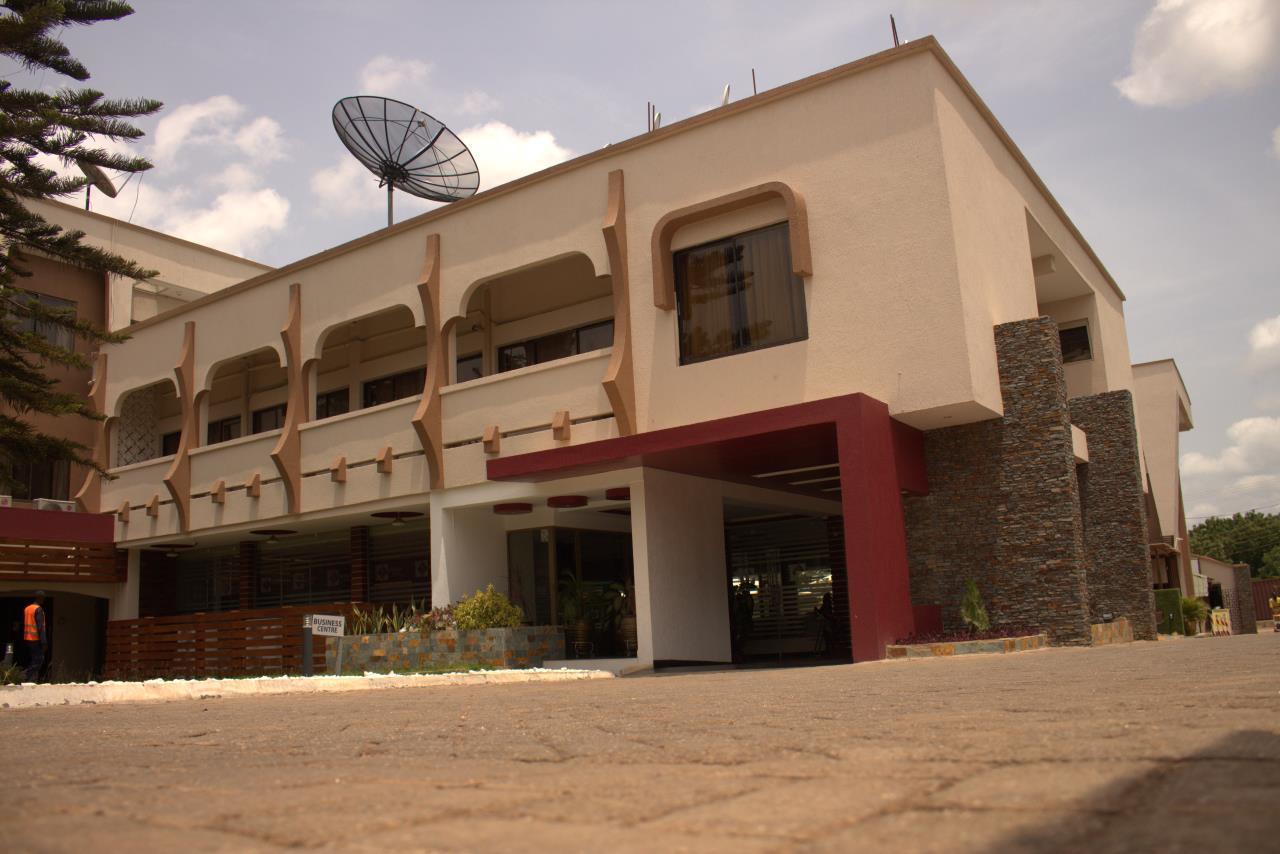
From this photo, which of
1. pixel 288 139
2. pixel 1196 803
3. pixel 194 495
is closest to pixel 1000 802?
pixel 1196 803

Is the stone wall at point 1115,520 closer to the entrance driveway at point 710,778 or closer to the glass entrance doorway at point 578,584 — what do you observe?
the glass entrance doorway at point 578,584

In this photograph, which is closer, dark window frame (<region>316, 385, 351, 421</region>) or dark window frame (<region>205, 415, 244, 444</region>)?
dark window frame (<region>316, 385, 351, 421</region>)

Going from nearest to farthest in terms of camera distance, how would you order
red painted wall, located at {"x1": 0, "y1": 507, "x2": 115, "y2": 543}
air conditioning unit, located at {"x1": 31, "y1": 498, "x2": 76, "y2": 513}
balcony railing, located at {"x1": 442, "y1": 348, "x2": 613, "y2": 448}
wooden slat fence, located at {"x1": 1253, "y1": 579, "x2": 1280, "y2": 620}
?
1. balcony railing, located at {"x1": 442, "y1": 348, "x2": 613, "y2": 448}
2. red painted wall, located at {"x1": 0, "y1": 507, "x2": 115, "y2": 543}
3. air conditioning unit, located at {"x1": 31, "y1": 498, "x2": 76, "y2": 513}
4. wooden slat fence, located at {"x1": 1253, "y1": 579, "x2": 1280, "y2": 620}

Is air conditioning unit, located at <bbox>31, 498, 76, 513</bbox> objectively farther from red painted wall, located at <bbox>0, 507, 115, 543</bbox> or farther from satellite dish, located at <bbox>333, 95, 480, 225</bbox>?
satellite dish, located at <bbox>333, 95, 480, 225</bbox>

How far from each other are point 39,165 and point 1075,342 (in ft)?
64.1

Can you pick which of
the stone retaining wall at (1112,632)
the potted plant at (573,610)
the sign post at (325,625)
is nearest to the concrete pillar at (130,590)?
the potted plant at (573,610)

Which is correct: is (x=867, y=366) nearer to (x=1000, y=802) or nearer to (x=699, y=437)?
(x=699, y=437)

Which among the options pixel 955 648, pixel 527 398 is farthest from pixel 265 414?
pixel 955 648

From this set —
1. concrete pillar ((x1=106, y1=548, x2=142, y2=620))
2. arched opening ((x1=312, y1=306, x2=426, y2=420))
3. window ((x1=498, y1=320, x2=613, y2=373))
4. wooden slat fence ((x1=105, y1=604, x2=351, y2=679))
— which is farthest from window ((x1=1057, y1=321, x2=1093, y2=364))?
concrete pillar ((x1=106, y1=548, x2=142, y2=620))

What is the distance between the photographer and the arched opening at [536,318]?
21438 mm

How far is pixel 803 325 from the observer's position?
16.1m

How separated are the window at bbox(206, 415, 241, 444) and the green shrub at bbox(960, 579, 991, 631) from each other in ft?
66.6

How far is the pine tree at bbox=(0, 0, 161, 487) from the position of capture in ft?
44.5

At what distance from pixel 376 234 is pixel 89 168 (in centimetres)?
1116
